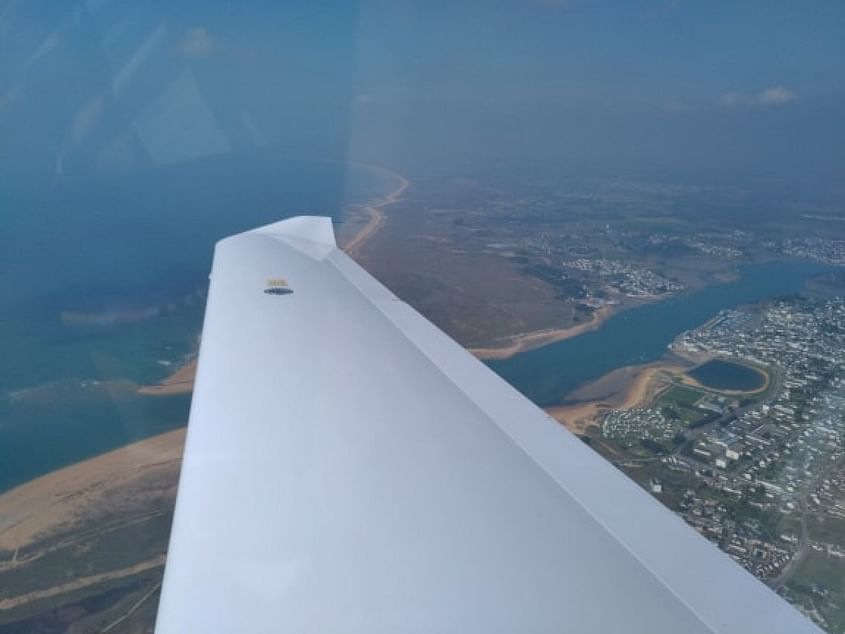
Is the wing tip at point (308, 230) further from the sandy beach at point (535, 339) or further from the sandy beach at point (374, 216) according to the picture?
the sandy beach at point (374, 216)

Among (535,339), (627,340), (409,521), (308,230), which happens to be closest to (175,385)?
(308,230)

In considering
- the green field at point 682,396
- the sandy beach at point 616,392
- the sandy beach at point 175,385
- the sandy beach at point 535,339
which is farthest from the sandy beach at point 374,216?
the green field at point 682,396

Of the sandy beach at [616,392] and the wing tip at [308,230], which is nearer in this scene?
the wing tip at [308,230]

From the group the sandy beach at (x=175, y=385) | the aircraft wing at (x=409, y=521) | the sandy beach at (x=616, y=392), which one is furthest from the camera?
the sandy beach at (x=175, y=385)

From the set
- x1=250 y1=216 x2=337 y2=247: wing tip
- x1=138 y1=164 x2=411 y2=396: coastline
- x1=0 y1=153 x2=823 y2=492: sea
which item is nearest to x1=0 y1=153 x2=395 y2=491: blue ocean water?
x1=0 y1=153 x2=823 y2=492: sea

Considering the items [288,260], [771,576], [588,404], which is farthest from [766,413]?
[288,260]

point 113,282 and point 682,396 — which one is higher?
point 682,396

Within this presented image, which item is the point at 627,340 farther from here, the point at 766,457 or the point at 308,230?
the point at 308,230
